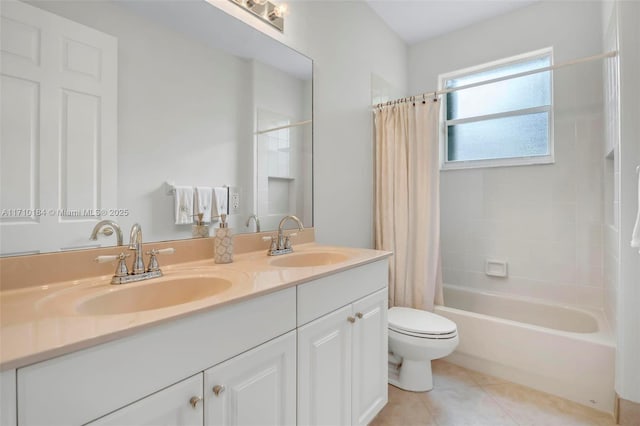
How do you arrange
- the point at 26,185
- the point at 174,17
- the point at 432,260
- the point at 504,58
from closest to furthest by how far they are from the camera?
the point at 26,185, the point at 174,17, the point at 432,260, the point at 504,58

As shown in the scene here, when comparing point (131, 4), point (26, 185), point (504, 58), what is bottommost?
Answer: point (26, 185)

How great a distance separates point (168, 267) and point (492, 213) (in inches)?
94.8

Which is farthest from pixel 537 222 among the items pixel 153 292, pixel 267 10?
pixel 153 292

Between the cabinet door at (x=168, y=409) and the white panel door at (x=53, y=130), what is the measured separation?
0.60m

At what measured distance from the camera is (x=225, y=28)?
1.39 m

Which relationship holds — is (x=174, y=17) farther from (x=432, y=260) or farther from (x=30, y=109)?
(x=432, y=260)

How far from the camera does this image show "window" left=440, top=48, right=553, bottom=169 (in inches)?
91.2

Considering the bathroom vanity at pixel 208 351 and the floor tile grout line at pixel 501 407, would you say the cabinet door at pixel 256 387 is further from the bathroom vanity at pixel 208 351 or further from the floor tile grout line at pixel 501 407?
the floor tile grout line at pixel 501 407

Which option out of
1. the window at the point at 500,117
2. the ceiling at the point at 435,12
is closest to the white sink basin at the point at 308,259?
the window at the point at 500,117

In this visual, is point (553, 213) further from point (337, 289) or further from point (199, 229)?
point (199, 229)

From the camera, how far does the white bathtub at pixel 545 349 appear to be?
1.64 m

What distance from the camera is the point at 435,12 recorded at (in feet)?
7.90

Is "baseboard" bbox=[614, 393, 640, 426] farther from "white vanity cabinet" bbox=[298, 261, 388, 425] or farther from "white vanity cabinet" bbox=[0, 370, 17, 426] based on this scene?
"white vanity cabinet" bbox=[0, 370, 17, 426]

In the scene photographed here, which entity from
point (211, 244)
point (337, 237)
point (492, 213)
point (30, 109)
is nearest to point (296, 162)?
point (337, 237)
